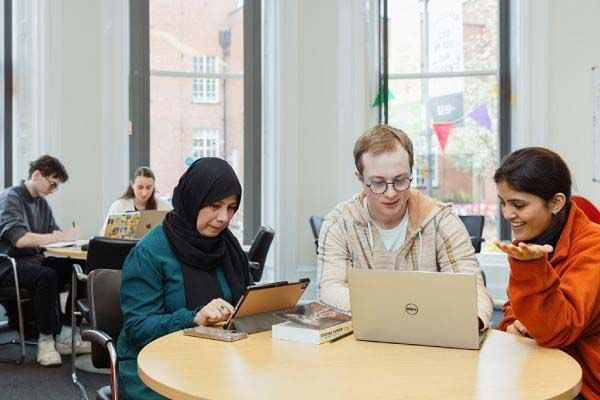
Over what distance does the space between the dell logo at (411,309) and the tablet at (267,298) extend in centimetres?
39

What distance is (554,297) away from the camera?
1.65 m

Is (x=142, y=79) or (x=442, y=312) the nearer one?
(x=442, y=312)

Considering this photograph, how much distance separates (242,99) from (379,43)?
1.34 m

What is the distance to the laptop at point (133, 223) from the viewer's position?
13.8ft

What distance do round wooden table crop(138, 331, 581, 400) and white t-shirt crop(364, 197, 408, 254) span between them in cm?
49

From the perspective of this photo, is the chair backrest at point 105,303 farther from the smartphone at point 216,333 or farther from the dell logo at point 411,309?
the dell logo at point 411,309

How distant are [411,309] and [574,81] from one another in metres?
4.56

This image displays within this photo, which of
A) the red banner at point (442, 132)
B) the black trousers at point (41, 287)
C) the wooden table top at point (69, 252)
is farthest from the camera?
the red banner at point (442, 132)

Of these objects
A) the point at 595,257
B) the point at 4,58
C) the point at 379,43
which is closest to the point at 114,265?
the point at 595,257

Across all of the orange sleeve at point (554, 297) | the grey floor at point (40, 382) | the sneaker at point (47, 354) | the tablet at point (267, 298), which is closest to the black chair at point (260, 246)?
the grey floor at point (40, 382)

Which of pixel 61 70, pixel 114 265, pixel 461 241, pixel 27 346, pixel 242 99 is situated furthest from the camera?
pixel 242 99

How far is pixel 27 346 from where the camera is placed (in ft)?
15.4

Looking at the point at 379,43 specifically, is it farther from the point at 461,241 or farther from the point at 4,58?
the point at 461,241

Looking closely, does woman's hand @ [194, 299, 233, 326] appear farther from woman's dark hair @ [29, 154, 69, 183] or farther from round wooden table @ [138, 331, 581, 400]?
woman's dark hair @ [29, 154, 69, 183]
